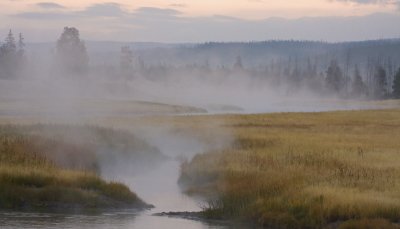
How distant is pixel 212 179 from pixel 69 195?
6798 mm

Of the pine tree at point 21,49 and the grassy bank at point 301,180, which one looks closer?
the grassy bank at point 301,180

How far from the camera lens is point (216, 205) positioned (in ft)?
82.2

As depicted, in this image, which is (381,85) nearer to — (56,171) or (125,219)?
(56,171)

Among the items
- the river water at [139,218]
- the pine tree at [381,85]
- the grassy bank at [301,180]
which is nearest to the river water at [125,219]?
the river water at [139,218]

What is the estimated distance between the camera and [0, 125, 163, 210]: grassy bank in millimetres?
25281

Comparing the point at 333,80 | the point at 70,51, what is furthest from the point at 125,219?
the point at 333,80

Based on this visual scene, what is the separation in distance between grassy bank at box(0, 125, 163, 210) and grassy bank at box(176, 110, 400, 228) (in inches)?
149

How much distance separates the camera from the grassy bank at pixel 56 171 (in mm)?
25281

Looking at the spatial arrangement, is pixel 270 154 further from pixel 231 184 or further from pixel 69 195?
pixel 69 195

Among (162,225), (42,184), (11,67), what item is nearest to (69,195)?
(42,184)

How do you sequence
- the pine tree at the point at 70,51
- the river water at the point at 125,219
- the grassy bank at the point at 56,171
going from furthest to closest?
the pine tree at the point at 70,51 < the grassy bank at the point at 56,171 < the river water at the point at 125,219

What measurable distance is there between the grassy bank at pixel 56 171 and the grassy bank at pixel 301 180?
3.77 meters

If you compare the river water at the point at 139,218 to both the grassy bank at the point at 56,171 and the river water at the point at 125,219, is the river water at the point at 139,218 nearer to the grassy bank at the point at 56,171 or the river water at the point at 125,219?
the river water at the point at 125,219

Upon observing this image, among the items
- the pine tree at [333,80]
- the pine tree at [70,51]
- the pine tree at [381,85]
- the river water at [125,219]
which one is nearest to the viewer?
the river water at [125,219]
